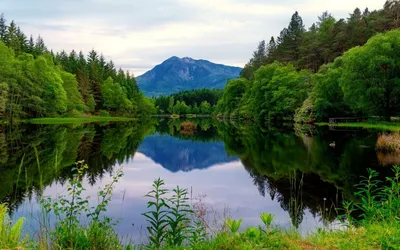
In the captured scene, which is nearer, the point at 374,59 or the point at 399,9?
the point at 374,59

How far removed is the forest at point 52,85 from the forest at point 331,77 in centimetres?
3677

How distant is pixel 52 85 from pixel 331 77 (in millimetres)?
50771

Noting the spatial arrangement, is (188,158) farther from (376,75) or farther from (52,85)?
(52,85)

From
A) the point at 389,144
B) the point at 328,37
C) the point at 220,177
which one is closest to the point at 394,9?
the point at 328,37

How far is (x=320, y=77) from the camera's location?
219 ft

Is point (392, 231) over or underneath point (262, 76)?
underneath

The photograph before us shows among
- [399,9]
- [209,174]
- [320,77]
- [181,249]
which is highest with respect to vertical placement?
[399,9]

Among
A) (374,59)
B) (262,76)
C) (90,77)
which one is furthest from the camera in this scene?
(90,77)

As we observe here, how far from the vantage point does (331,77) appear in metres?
63.2

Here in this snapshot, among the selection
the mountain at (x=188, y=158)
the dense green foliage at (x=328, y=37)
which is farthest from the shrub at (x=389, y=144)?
the dense green foliage at (x=328, y=37)

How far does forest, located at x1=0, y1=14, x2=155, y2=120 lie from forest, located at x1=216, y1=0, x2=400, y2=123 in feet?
121

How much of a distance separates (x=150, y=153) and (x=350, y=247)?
2562 centimetres

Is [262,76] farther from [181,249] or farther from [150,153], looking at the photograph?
[181,249]

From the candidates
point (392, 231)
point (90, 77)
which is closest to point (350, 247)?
point (392, 231)
